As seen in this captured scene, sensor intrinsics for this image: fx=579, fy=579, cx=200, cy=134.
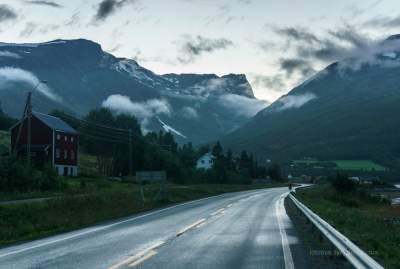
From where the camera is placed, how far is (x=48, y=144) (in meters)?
81.8

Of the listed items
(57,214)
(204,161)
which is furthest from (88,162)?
(57,214)

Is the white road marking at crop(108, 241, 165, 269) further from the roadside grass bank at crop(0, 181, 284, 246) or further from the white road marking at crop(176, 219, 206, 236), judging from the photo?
the roadside grass bank at crop(0, 181, 284, 246)

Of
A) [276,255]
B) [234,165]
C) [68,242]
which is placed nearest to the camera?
[276,255]

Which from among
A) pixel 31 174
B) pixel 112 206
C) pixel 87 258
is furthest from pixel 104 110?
pixel 87 258

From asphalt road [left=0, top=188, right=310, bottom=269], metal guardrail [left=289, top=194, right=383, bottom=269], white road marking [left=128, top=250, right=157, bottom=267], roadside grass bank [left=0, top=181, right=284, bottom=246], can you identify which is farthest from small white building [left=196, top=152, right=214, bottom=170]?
white road marking [left=128, top=250, right=157, bottom=267]

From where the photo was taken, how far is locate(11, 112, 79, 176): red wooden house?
8156 cm

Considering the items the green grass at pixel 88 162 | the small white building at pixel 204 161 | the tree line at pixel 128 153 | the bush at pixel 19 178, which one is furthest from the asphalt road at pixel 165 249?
the small white building at pixel 204 161

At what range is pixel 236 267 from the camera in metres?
11.6

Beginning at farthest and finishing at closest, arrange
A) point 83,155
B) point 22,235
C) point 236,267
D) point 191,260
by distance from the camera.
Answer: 1. point 83,155
2. point 22,235
3. point 191,260
4. point 236,267

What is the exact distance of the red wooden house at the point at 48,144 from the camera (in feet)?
268

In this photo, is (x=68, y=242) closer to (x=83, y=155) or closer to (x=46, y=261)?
(x=46, y=261)

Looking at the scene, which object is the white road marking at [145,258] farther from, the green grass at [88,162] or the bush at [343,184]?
the green grass at [88,162]

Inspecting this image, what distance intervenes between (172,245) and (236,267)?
418cm

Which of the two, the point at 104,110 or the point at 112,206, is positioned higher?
the point at 104,110
